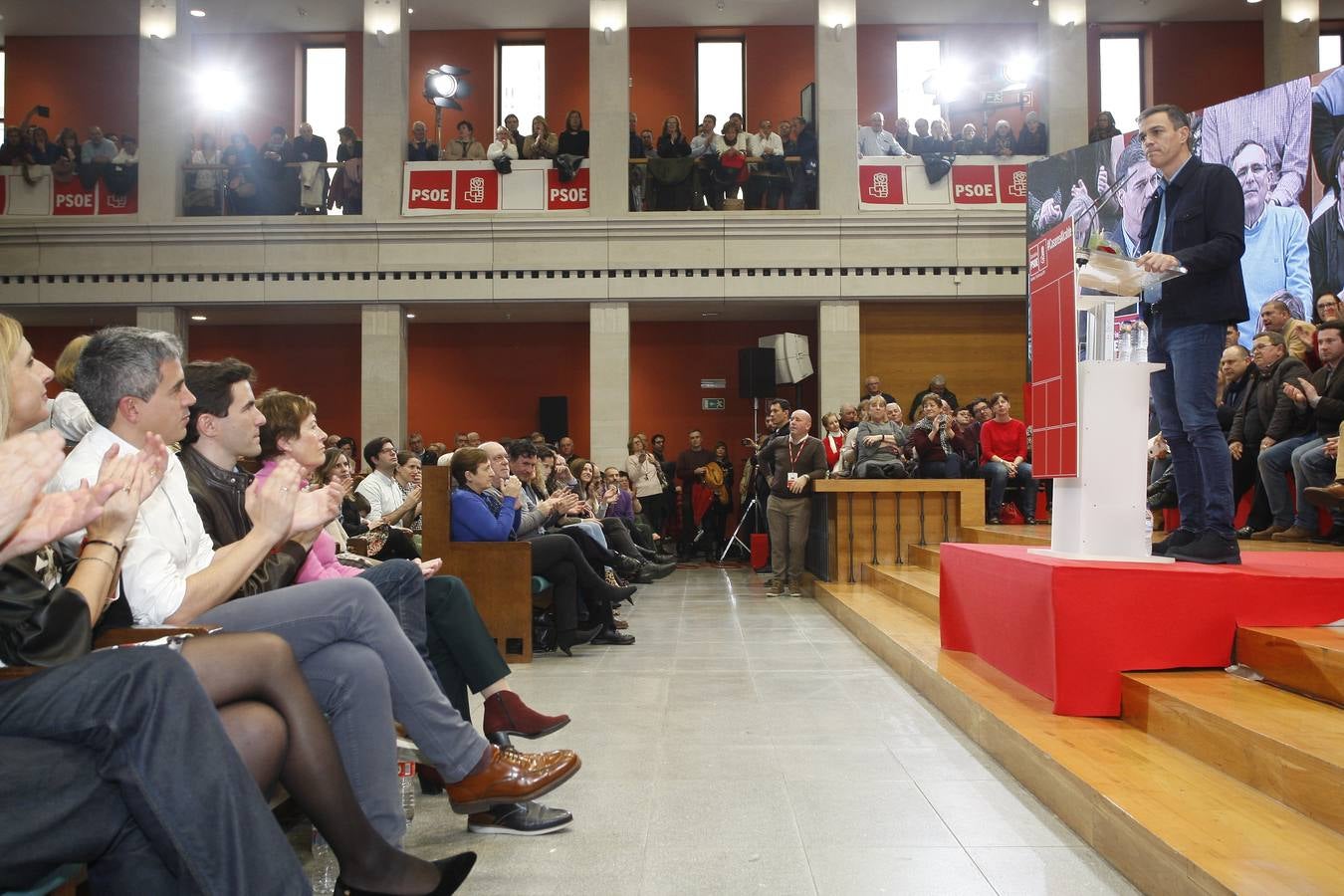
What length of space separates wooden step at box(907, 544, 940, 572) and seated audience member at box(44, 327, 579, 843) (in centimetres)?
514

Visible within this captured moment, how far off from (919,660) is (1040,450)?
107 centimetres

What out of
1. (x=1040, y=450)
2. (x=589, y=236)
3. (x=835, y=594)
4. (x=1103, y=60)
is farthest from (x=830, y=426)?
(x=1103, y=60)

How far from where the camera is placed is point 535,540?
5.18m

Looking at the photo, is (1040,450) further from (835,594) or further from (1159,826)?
(835,594)

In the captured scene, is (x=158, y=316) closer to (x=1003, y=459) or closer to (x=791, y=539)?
(x=791, y=539)

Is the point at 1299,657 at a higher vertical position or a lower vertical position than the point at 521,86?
lower

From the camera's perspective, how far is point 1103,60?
13531 millimetres

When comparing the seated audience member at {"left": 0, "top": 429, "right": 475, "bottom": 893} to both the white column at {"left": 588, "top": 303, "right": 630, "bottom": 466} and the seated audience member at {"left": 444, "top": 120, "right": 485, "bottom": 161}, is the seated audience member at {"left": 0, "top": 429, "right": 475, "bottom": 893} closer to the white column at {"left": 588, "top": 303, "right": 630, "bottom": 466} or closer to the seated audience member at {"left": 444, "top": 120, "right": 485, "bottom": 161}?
the white column at {"left": 588, "top": 303, "right": 630, "bottom": 466}

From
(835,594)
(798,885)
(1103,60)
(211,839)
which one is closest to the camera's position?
(211,839)

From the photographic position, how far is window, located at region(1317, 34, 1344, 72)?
43.0 ft

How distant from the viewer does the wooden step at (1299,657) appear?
2.51 m

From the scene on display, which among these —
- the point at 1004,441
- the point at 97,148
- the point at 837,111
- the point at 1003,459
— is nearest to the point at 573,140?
the point at 837,111

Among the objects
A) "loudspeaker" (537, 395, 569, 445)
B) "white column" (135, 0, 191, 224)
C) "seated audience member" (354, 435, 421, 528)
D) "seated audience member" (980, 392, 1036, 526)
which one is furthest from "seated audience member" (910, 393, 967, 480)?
"white column" (135, 0, 191, 224)

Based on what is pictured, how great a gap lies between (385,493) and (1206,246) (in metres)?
4.30
